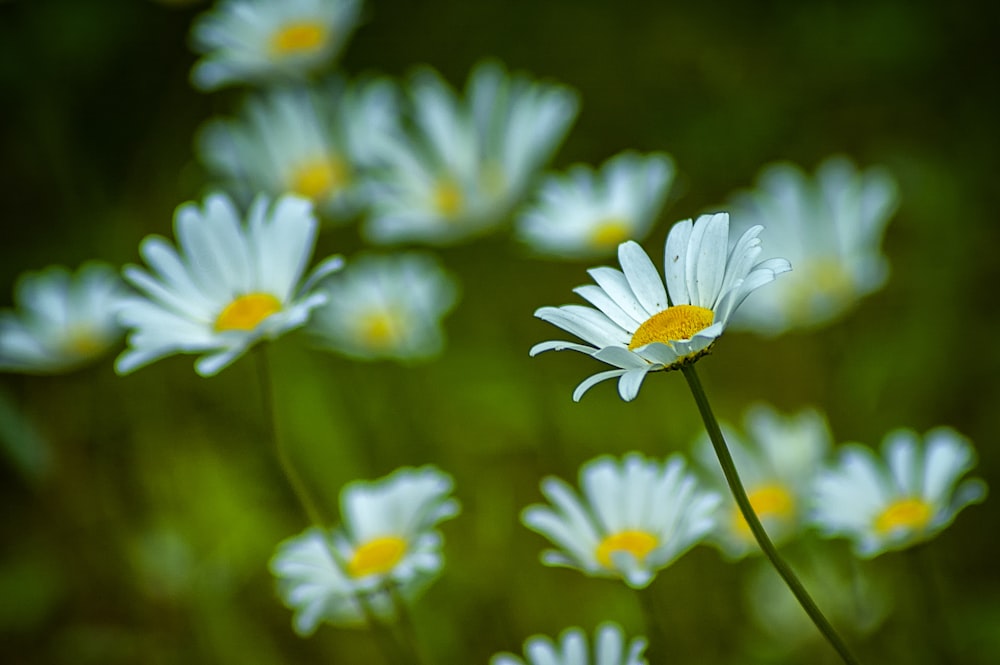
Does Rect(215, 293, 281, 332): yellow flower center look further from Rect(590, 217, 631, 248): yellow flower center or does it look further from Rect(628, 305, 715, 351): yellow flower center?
Rect(590, 217, 631, 248): yellow flower center

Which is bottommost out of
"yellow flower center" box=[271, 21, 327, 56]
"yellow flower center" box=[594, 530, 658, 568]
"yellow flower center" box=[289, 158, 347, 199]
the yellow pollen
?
"yellow flower center" box=[594, 530, 658, 568]

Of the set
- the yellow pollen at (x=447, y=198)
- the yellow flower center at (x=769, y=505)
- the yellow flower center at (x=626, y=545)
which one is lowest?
the yellow flower center at (x=626, y=545)

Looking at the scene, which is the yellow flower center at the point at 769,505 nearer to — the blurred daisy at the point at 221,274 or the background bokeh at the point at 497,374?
the background bokeh at the point at 497,374

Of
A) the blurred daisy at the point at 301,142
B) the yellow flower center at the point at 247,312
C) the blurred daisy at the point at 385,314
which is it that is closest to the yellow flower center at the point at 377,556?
the yellow flower center at the point at 247,312

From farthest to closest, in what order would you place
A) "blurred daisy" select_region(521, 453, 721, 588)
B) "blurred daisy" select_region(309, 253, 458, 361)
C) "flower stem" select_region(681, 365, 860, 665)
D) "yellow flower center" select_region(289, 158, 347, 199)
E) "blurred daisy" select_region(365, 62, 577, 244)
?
"yellow flower center" select_region(289, 158, 347, 199)
"blurred daisy" select_region(309, 253, 458, 361)
"blurred daisy" select_region(365, 62, 577, 244)
"blurred daisy" select_region(521, 453, 721, 588)
"flower stem" select_region(681, 365, 860, 665)

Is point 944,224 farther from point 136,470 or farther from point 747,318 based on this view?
point 136,470

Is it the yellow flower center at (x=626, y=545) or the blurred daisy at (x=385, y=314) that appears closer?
the yellow flower center at (x=626, y=545)

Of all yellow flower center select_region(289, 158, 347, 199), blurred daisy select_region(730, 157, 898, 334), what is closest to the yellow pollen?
yellow flower center select_region(289, 158, 347, 199)
